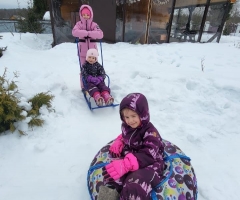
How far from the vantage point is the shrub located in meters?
2.88

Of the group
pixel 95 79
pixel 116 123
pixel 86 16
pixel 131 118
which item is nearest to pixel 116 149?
pixel 131 118

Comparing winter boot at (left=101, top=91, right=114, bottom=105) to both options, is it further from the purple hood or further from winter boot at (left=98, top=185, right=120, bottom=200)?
winter boot at (left=98, top=185, right=120, bottom=200)

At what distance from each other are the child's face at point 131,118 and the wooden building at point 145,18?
24.4 ft

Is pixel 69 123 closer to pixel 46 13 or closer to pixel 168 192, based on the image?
pixel 168 192

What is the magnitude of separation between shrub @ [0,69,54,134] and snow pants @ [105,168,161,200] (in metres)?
1.84

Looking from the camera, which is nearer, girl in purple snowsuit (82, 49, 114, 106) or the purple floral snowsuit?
the purple floral snowsuit

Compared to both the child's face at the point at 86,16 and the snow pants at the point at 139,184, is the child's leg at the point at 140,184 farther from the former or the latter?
the child's face at the point at 86,16

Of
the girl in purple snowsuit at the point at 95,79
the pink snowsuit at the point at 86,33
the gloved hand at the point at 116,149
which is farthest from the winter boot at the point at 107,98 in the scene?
the gloved hand at the point at 116,149

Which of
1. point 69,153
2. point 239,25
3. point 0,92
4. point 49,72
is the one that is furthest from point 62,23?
point 239,25

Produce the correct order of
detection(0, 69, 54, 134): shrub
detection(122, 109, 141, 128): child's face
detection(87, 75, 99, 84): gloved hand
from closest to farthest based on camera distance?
1. detection(122, 109, 141, 128): child's face
2. detection(0, 69, 54, 134): shrub
3. detection(87, 75, 99, 84): gloved hand

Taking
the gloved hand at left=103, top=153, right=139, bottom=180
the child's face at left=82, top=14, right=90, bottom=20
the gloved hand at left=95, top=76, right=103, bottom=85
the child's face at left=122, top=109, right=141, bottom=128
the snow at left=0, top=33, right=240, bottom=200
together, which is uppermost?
the child's face at left=82, top=14, right=90, bottom=20

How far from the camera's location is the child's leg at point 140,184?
5.84ft

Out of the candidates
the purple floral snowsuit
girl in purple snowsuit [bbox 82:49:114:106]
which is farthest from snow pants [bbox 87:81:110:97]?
the purple floral snowsuit

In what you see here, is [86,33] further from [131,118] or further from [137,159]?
[137,159]
